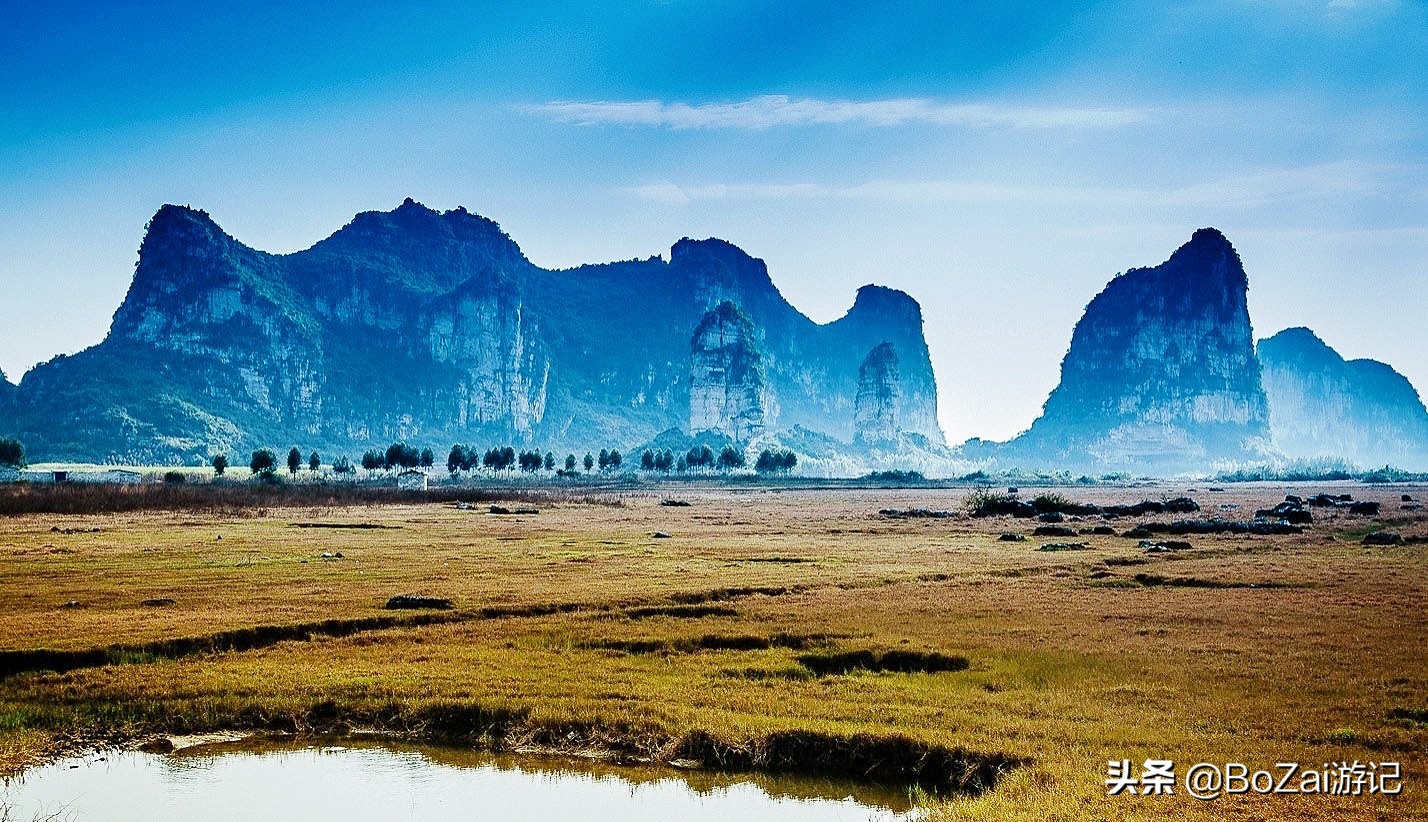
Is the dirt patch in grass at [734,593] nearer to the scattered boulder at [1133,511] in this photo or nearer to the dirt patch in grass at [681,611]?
the dirt patch in grass at [681,611]

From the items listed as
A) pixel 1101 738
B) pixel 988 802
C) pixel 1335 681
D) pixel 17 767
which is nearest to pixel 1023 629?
pixel 1335 681

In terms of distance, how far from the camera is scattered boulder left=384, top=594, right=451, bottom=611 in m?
33.7

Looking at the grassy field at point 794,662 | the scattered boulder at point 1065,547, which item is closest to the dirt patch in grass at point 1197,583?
the grassy field at point 794,662

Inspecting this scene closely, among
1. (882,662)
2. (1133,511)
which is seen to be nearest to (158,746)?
(882,662)

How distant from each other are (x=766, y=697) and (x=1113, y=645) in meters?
10.1

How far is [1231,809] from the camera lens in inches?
596

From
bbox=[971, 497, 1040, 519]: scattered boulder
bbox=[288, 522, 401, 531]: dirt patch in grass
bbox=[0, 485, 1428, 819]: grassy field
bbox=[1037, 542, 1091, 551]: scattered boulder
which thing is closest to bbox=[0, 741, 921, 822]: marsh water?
bbox=[0, 485, 1428, 819]: grassy field

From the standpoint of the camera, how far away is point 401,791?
18.4 metres

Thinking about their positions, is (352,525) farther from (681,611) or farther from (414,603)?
(681,611)

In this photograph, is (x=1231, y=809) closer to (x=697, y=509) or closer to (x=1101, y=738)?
(x=1101, y=738)

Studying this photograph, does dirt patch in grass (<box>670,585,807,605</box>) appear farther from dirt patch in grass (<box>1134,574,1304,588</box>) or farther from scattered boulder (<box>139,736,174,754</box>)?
scattered boulder (<box>139,736,174,754</box>)

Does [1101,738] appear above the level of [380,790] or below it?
above

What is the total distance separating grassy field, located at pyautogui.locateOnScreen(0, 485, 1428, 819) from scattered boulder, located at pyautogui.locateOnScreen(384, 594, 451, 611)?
0.51 m

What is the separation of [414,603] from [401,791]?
16.2 meters
